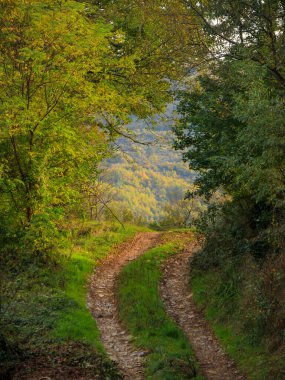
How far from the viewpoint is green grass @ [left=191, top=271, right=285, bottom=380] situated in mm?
9156

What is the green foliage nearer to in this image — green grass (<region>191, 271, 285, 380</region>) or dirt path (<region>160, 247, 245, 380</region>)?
green grass (<region>191, 271, 285, 380</region>)

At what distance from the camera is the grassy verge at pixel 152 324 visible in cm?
962

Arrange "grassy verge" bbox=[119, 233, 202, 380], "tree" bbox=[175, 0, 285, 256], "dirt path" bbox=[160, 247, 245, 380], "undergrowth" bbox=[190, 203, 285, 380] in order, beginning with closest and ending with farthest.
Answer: "grassy verge" bbox=[119, 233, 202, 380] < "undergrowth" bbox=[190, 203, 285, 380] < "dirt path" bbox=[160, 247, 245, 380] < "tree" bbox=[175, 0, 285, 256]

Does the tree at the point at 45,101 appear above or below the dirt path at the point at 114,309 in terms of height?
above

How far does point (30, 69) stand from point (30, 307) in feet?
22.9

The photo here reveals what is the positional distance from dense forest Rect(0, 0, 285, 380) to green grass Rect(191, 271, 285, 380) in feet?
0.13

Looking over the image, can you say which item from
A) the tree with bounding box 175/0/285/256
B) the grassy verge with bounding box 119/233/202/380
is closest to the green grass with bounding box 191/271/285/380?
the grassy verge with bounding box 119/233/202/380

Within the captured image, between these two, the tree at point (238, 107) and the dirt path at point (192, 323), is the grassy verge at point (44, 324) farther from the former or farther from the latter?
the tree at point (238, 107)

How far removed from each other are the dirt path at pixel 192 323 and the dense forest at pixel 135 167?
2.6 inches

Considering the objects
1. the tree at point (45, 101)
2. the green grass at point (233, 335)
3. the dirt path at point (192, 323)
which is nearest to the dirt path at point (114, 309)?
the dirt path at point (192, 323)

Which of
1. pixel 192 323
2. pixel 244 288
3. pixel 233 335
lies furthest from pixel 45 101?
pixel 233 335

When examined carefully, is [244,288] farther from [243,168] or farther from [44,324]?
[44,324]

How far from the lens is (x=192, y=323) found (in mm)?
12820

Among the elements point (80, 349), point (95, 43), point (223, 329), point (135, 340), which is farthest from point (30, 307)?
point (95, 43)
